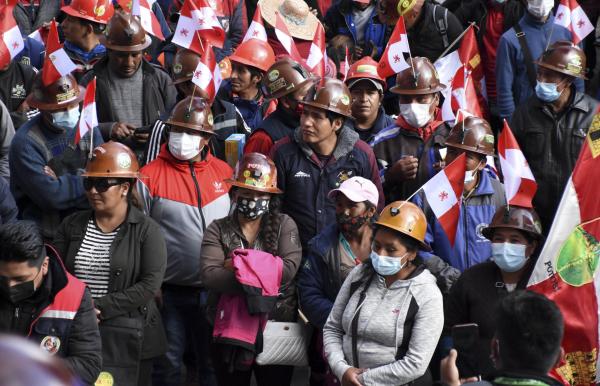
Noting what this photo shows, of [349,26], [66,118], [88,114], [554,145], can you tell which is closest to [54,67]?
[66,118]

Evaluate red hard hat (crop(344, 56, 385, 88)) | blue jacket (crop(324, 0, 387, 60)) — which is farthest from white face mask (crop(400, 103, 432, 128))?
blue jacket (crop(324, 0, 387, 60))

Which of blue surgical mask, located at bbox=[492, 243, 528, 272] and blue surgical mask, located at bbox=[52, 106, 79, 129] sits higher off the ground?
blue surgical mask, located at bbox=[492, 243, 528, 272]

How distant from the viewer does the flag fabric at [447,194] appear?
708 centimetres

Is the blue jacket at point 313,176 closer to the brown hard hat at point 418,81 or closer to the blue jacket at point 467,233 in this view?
the blue jacket at point 467,233

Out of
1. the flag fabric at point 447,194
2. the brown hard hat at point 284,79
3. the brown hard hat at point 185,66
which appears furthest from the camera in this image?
the brown hard hat at point 185,66

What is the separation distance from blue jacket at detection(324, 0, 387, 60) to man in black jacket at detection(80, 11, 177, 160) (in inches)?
127

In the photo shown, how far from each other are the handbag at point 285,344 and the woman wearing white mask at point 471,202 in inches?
40.4

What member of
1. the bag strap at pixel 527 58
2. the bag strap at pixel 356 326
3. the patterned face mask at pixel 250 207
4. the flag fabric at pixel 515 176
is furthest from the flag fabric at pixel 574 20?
the bag strap at pixel 356 326

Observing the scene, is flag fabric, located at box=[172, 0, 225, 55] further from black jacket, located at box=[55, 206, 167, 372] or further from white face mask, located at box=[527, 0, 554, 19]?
black jacket, located at box=[55, 206, 167, 372]

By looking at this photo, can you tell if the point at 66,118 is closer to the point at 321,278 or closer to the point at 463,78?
the point at 321,278

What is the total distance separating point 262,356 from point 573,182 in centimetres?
252

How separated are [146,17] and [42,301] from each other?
6.08 meters

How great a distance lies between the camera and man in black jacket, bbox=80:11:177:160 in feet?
30.7

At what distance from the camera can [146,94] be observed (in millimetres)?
9484
